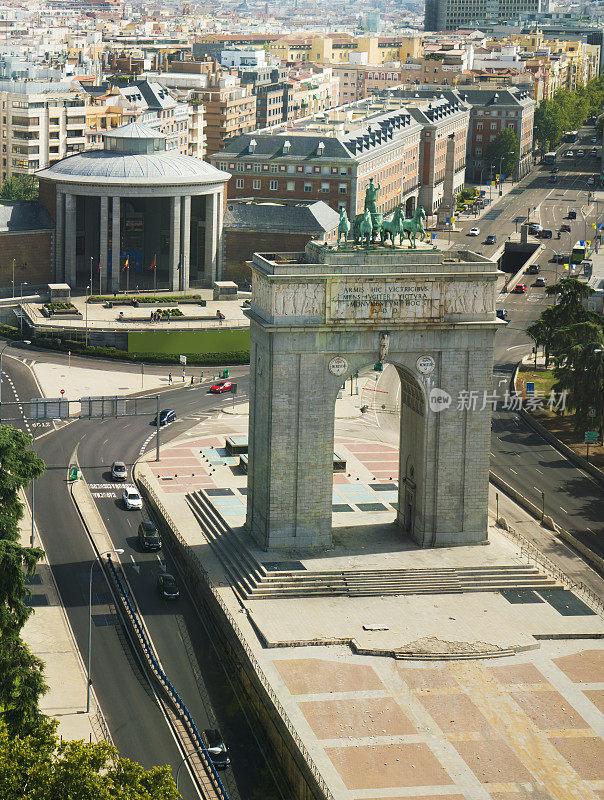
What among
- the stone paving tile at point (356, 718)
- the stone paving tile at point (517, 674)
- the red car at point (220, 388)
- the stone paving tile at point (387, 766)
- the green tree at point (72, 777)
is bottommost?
the stone paving tile at point (387, 766)

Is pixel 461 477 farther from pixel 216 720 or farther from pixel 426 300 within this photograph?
pixel 216 720

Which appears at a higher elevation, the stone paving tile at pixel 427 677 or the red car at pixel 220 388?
the red car at pixel 220 388

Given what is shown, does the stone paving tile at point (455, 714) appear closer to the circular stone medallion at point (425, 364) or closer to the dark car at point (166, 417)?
the circular stone medallion at point (425, 364)

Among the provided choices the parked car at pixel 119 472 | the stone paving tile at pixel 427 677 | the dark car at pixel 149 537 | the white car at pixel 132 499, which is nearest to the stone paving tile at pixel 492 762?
the stone paving tile at pixel 427 677

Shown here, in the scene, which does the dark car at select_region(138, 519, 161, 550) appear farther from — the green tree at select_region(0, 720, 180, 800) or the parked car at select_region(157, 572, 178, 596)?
the green tree at select_region(0, 720, 180, 800)

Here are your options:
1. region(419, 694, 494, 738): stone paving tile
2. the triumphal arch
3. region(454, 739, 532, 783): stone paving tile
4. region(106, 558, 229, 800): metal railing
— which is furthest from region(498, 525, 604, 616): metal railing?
region(106, 558, 229, 800): metal railing

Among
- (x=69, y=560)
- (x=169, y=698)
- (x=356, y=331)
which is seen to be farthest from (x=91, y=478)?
(x=169, y=698)
